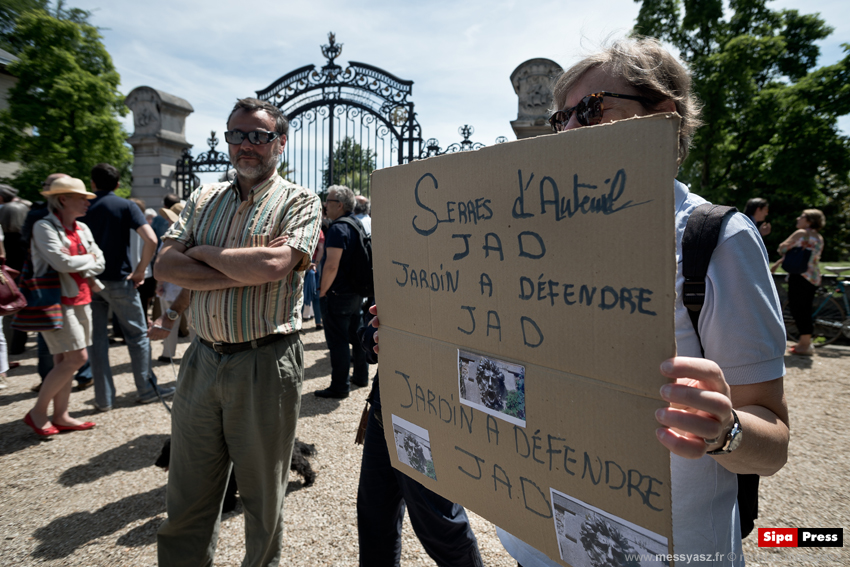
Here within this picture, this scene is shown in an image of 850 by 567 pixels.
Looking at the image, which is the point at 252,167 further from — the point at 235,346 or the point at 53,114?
the point at 53,114

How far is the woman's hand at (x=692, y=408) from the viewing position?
67 cm

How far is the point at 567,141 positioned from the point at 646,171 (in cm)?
15

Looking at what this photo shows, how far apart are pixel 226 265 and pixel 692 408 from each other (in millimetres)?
1691

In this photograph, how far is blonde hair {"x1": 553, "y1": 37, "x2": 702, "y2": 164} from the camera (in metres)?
1.09

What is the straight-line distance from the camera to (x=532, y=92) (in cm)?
854

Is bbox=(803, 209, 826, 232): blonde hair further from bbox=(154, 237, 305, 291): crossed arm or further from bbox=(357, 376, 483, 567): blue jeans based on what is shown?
bbox=(154, 237, 305, 291): crossed arm

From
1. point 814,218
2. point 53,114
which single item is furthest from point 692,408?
point 53,114

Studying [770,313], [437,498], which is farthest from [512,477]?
[437,498]

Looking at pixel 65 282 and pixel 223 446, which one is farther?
pixel 65 282

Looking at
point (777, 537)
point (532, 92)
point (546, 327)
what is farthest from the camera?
point (532, 92)

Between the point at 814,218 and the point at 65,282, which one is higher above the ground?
the point at 814,218

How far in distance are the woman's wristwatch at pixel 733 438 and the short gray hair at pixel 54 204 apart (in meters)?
4.58

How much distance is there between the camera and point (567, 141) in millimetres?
788

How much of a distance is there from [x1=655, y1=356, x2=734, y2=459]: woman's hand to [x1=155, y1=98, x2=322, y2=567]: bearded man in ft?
5.12
